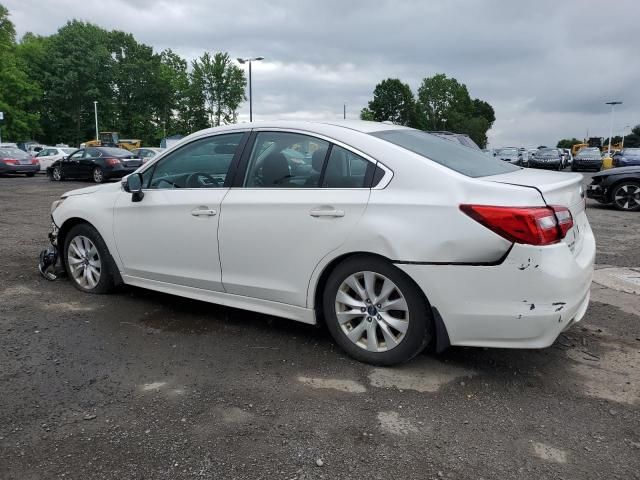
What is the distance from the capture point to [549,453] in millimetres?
2594

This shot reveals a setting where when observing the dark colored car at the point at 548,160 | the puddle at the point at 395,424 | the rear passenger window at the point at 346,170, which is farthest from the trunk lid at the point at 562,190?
the dark colored car at the point at 548,160

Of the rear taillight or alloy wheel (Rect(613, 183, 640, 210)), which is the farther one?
alloy wheel (Rect(613, 183, 640, 210))

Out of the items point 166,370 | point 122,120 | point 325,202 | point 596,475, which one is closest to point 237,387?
point 166,370

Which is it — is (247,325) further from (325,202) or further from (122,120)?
(122,120)

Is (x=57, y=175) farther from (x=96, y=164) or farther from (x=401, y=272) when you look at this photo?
(x=401, y=272)

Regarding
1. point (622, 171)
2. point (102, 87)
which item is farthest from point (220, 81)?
point (622, 171)

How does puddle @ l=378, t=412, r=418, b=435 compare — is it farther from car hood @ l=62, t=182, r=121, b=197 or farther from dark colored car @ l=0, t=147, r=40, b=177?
dark colored car @ l=0, t=147, r=40, b=177

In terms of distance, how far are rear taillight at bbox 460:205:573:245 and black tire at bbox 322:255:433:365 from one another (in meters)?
0.56

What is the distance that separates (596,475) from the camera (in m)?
2.43

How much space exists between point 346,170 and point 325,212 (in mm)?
313

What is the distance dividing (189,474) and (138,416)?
0.63m

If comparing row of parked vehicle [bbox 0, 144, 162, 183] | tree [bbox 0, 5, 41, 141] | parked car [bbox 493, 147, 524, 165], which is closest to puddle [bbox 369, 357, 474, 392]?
row of parked vehicle [bbox 0, 144, 162, 183]

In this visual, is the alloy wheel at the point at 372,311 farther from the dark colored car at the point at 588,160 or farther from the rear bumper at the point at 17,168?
the dark colored car at the point at 588,160

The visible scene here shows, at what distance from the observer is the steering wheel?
414 centimetres
